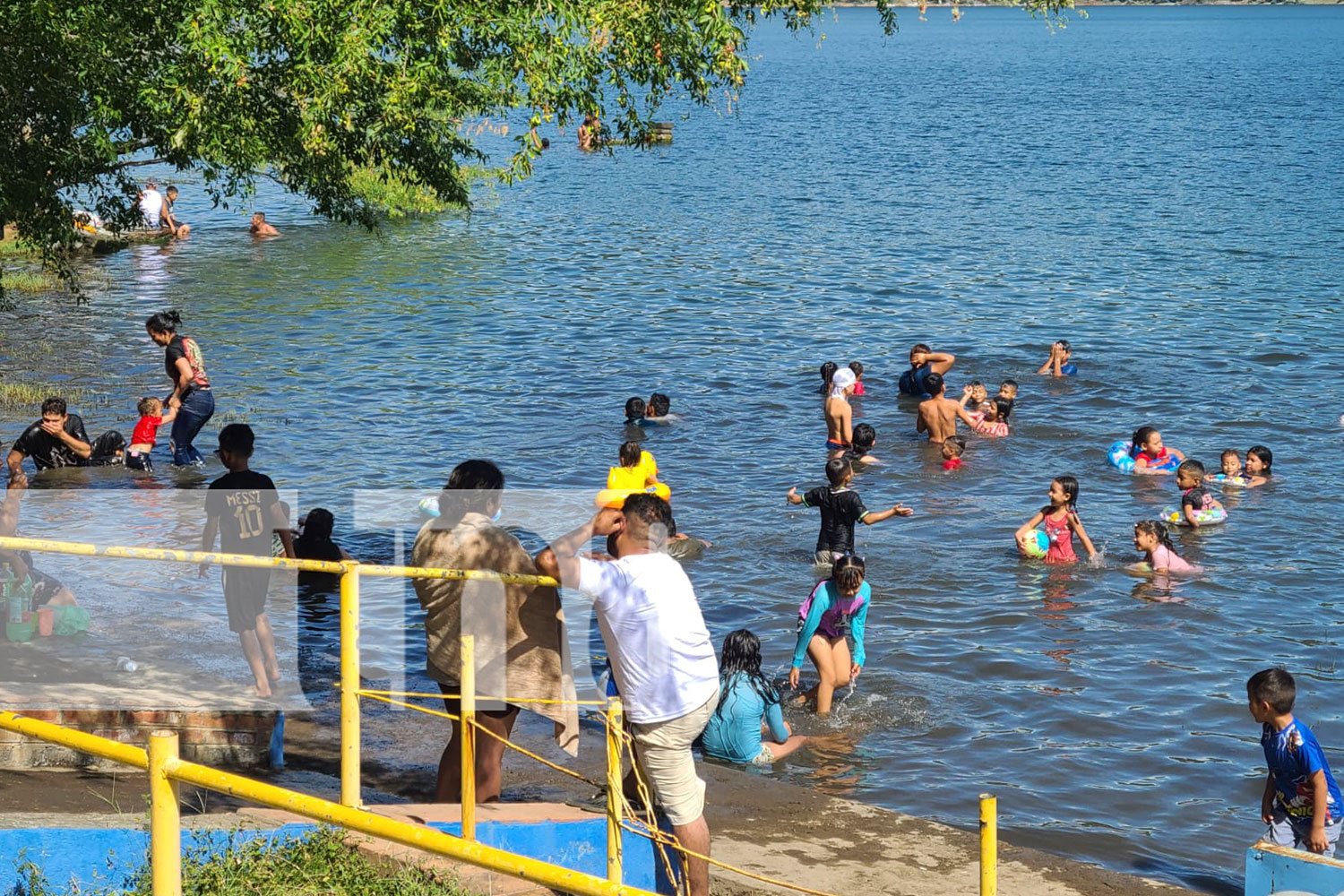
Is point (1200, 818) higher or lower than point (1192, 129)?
lower

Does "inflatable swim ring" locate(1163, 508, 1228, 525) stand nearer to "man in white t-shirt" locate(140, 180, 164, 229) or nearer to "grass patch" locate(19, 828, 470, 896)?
"grass patch" locate(19, 828, 470, 896)

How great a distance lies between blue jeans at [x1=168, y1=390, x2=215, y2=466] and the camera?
16750 millimetres

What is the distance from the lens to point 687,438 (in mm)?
20094

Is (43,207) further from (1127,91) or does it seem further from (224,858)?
(1127,91)

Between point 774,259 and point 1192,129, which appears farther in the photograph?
point 1192,129

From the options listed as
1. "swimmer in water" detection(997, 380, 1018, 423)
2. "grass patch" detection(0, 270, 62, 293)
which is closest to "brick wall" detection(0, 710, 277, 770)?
"swimmer in water" detection(997, 380, 1018, 423)

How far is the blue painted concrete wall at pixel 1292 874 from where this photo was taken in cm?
633

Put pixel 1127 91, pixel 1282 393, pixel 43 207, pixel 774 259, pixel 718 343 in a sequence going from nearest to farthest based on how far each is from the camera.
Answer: pixel 43 207 < pixel 1282 393 < pixel 718 343 < pixel 774 259 < pixel 1127 91

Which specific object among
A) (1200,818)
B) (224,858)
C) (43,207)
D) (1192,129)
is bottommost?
(1200,818)

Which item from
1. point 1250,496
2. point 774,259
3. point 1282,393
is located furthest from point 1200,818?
point 774,259

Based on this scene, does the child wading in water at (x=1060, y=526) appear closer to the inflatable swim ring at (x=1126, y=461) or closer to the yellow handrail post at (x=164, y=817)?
the inflatable swim ring at (x=1126, y=461)

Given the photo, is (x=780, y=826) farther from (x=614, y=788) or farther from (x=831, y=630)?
(x=614, y=788)

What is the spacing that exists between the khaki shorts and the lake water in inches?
121

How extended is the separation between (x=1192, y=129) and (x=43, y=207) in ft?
196
